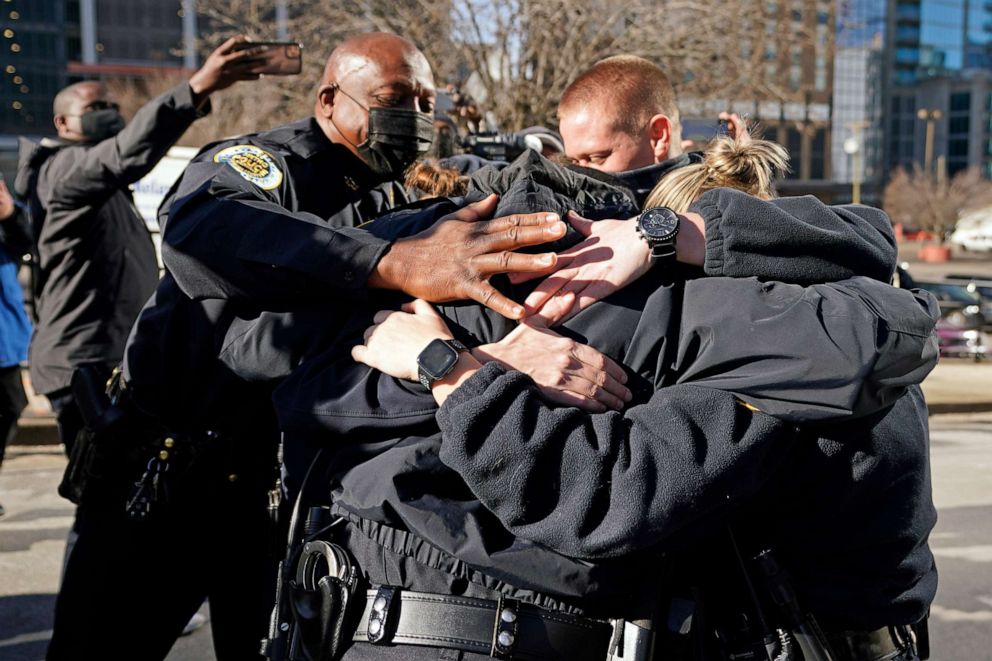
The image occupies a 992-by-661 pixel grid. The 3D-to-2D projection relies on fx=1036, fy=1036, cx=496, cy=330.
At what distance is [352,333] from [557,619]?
0.63 m

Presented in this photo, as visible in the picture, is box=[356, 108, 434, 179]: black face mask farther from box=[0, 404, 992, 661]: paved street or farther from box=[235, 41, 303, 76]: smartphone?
box=[0, 404, 992, 661]: paved street

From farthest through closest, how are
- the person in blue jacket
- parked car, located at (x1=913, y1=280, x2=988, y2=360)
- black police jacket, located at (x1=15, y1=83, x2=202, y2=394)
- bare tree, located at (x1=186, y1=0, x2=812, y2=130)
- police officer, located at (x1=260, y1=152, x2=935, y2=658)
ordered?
1. parked car, located at (x1=913, y1=280, x2=988, y2=360)
2. bare tree, located at (x1=186, y1=0, x2=812, y2=130)
3. the person in blue jacket
4. black police jacket, located at (x1=15, y1=83, x2=202, y2=394)
5. police officer, located at (x1=260, y1=152, x2=935, y2=658)

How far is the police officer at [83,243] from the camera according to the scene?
12.9 ft

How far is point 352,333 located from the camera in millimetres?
1886

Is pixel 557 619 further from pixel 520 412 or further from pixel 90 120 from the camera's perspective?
pixel 90 120

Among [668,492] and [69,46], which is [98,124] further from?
[69,46]

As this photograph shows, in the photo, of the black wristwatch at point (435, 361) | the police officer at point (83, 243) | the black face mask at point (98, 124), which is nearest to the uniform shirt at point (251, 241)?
the black wristwatch at point (435, 361)

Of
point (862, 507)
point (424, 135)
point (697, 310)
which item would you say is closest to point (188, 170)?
point (424, 135)

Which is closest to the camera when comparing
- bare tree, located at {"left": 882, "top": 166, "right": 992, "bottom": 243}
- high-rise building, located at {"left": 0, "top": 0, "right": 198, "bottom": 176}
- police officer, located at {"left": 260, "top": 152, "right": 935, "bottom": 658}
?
police officer, located at {"left": 260, "top": 152, "right": 935, "bottom": 658}

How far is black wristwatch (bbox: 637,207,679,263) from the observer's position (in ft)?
5.59

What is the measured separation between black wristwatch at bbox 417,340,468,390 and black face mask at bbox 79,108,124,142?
10.6 ft

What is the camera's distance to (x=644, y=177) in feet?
7.50

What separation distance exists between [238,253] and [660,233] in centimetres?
81

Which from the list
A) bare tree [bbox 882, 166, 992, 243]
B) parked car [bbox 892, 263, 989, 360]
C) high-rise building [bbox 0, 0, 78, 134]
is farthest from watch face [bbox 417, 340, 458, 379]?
high-rise building [bbox 0, 0, 78, 134]
